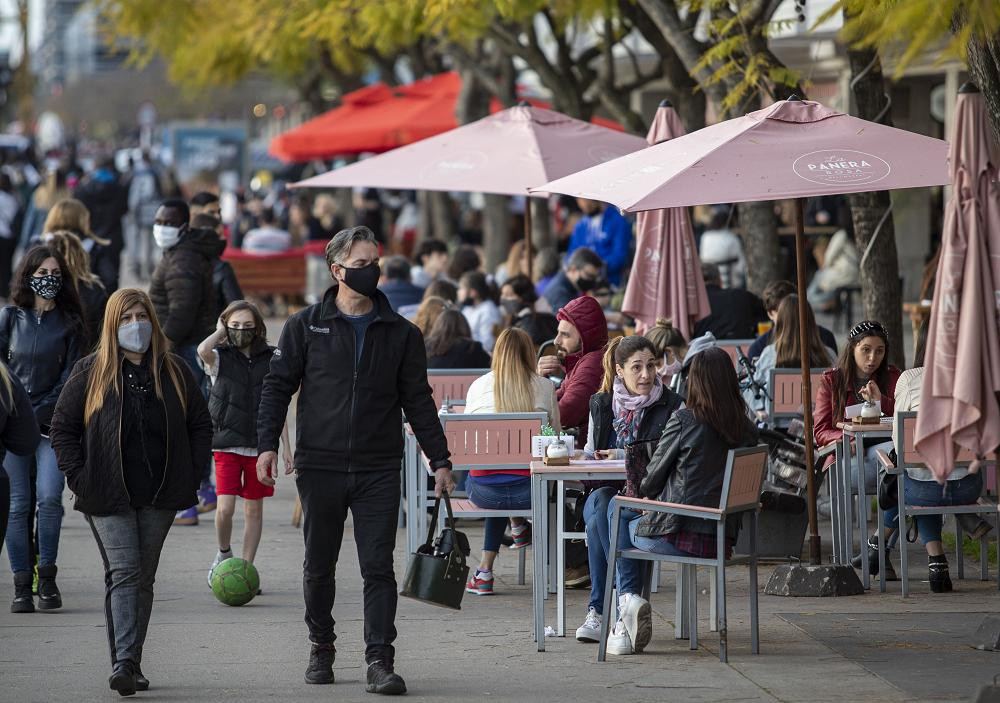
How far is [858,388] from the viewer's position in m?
9.65

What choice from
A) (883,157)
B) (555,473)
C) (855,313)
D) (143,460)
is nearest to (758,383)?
(883,157)

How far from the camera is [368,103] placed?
2308cm

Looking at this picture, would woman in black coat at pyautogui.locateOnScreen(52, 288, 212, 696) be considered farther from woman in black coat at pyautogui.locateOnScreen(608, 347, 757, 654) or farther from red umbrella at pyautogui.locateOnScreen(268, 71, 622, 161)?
red umbrella at pyautogui.locateOnScreen(268, 71, 622, 161)

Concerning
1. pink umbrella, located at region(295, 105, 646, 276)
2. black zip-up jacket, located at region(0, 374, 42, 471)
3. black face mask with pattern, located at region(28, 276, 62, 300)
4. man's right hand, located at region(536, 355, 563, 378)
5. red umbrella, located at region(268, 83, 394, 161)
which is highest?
red umbrella, located at region(268, 83, 394, 161)

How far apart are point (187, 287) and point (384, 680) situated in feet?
16.7

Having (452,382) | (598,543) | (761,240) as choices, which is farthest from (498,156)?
(598,543)

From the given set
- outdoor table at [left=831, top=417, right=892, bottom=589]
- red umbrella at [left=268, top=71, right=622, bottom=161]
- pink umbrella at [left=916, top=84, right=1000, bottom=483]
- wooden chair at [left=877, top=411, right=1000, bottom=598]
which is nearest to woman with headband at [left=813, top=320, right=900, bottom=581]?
outdoor table at [left=831, top=417, right=892, bottom=589]

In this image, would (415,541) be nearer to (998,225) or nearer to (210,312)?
(210,312)

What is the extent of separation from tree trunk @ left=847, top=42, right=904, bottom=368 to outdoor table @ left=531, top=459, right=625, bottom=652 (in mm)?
4030

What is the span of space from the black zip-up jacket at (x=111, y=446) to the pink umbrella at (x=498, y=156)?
204 inches

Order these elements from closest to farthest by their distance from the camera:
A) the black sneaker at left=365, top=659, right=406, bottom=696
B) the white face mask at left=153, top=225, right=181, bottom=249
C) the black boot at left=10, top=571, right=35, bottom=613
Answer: the black sneaker at left=365, top=659, right=406, bottom=696 < the black boot at left=10, top=571, right=35, bottom=613 < the white face mask at left=153, top=225, right=181, bottom=249

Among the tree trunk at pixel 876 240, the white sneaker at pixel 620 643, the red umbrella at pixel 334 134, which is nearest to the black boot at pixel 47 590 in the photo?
the white sneaker at pixel 620 643

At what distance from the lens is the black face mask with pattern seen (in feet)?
28.4

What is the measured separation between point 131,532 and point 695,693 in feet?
7.68
